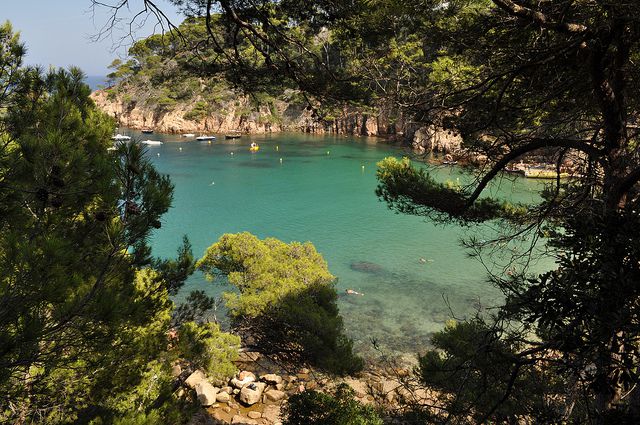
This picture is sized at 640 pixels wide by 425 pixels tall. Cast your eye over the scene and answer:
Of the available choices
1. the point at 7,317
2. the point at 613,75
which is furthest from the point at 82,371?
the point at 613,75

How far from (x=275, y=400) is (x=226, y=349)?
3030mm

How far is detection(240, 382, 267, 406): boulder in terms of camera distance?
9078 millimetres

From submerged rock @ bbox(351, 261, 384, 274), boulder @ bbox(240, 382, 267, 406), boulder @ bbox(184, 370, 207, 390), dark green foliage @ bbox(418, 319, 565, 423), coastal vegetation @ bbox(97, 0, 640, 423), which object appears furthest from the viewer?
submerged rock @ bbox(351, 261, 384, 274)

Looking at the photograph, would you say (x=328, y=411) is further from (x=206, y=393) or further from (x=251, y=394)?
(x=206, y=393)

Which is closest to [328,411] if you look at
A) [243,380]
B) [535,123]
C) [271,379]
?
[271,379]

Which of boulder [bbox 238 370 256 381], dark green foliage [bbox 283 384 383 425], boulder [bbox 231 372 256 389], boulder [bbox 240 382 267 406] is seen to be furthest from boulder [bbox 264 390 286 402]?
dark green foliage [bbox 283 384 383 425]

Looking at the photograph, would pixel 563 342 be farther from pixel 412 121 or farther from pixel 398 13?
pixel 398 13

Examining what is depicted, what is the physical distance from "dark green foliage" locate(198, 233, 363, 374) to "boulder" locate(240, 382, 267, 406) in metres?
1.09

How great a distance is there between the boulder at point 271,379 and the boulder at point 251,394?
0.42 meters

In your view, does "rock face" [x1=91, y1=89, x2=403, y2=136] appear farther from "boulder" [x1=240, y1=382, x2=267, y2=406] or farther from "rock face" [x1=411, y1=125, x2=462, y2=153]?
"rock face" [x1=411, y1=125, x2=462, y2=153]

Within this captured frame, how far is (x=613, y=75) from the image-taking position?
342 cm

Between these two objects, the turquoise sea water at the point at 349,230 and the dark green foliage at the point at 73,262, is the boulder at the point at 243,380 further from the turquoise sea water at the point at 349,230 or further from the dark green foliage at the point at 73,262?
the dark green foliage at the point at 73,262

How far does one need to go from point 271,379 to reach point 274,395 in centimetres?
60

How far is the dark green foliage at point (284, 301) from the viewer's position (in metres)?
7.56
